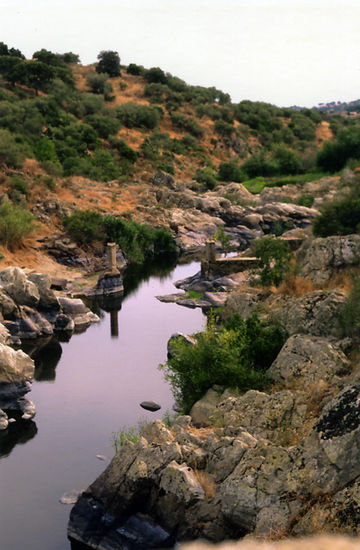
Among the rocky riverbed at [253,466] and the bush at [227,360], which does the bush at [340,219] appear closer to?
the rocky riverbed at [253,466]

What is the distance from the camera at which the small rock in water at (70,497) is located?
15750 millimetres

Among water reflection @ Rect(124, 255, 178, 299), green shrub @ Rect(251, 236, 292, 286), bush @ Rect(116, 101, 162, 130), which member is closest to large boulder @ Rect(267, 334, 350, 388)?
green shrub @ Rect(251, 236, 292, 286)

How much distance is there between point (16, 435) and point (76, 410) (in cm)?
256

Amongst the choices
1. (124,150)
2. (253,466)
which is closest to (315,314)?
(253,466)

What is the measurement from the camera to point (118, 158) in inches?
2749

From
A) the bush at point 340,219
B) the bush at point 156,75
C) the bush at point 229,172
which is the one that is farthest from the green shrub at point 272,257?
the bush at point 156,75

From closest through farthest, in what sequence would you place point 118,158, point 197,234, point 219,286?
1. point 219,286
2. point 197,234
3. point 118,158

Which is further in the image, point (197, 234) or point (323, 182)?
point (323, 182)

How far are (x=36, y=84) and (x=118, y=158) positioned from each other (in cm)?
2134

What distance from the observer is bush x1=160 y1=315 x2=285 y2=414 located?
18719 mm

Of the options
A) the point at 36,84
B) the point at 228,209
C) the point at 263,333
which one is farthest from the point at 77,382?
the point at 36,84

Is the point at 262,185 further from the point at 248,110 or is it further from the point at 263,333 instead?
the point at 263,333

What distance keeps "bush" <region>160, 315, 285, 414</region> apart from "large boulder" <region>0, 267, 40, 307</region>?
1137cm

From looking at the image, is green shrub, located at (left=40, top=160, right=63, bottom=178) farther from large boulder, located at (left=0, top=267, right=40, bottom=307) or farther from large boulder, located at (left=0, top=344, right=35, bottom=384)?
large boulder, located at (left=0, top=344, right=35, bottom=384)
